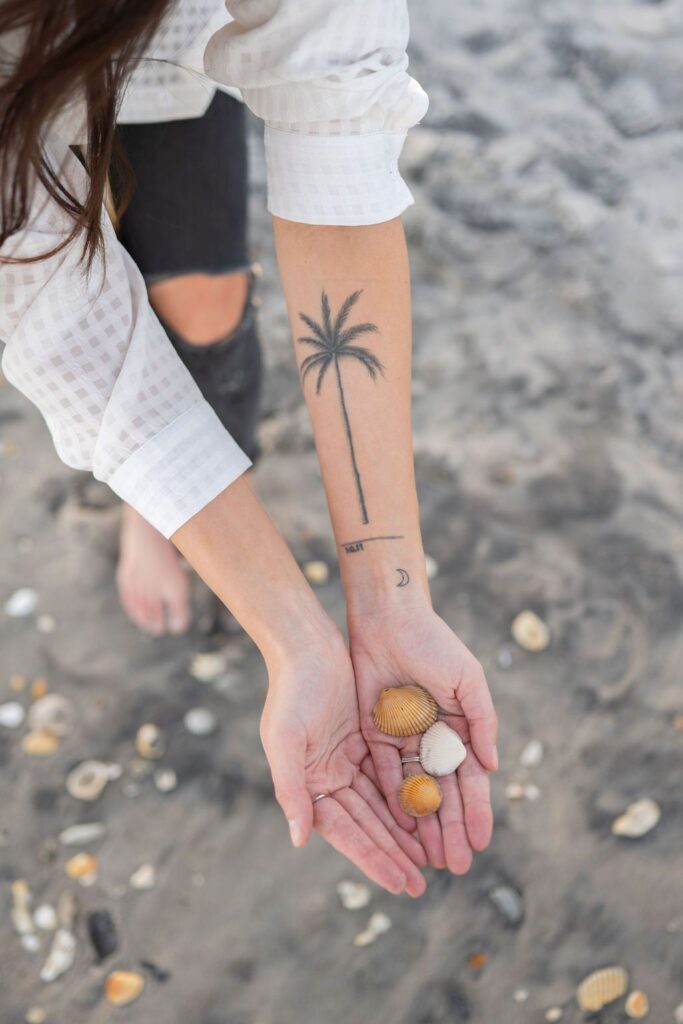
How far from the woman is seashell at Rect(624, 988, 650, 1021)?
0.50 meters

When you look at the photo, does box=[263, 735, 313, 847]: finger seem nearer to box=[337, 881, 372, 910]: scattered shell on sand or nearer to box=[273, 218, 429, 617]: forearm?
box=[273, 218, 429, 617]: forearm

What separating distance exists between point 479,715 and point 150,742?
0.81 meters

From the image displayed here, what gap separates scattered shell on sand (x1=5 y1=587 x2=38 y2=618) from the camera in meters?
1.97

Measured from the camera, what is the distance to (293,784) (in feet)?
3.80

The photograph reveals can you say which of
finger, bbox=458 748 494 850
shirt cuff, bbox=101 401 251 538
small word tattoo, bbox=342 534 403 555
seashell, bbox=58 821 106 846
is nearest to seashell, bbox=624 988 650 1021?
finger, bbox=458 748 494 850

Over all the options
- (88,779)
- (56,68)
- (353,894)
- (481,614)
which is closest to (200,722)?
(88,779)

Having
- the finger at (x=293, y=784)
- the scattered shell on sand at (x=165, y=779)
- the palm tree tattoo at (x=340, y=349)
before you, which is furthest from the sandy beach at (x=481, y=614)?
the palm tree tattoo at (x=340, y=349)

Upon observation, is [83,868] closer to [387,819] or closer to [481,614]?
[387,819]

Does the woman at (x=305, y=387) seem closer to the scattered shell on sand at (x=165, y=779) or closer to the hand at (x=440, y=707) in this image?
the hand at (x=440, y=707)

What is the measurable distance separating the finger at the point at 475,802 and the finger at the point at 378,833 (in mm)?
93

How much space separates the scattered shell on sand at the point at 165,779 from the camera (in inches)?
68.9

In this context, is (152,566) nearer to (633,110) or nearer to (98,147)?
(98,147)

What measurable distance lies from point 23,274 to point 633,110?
222 centimetres

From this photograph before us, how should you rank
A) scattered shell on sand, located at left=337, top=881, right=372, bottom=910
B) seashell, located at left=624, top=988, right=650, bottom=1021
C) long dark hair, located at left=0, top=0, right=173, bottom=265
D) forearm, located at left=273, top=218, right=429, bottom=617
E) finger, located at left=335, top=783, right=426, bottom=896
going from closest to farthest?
long dark hair, located at left=0, top=0, right=173, bottom=265 → finger, located at left=335, top=783, right=426, bottom=896 → forearm, located at left=273, top=218, right=429, bottom=617 → seashell, located at left=624, top=988, right=650, bottom=1021 → scattered shell on sand, located at left=337, top=881, right=372, bottom=910
